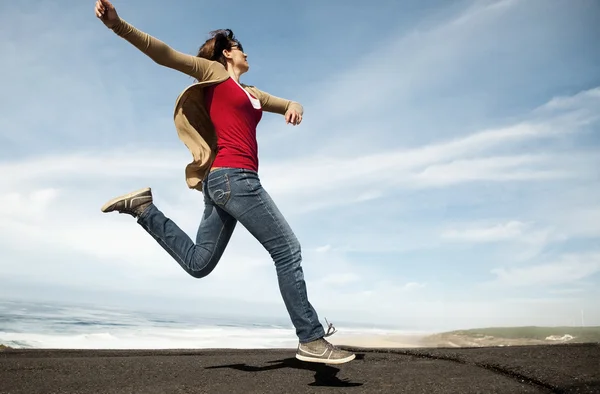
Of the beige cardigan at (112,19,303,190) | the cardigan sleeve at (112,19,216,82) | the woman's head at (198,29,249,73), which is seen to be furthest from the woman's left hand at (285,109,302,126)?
the cardigan sleeve at (112,19,216,82)

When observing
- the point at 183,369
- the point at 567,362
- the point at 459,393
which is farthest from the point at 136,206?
the point at 567,362

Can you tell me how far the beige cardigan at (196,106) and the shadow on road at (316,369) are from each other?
5.11 ft

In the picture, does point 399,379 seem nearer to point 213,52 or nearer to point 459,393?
point 459,393

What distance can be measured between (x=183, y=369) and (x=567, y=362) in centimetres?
296

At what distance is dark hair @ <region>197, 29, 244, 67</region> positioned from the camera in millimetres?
3836

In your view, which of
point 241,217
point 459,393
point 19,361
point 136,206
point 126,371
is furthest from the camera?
point 19,361

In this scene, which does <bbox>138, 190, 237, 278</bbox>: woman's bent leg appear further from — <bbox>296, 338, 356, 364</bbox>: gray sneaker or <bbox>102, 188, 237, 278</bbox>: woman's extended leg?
<bbox>296, 338, 356, 364</bbox>: gray sneaker

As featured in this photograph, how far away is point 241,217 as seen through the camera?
3.36 metres

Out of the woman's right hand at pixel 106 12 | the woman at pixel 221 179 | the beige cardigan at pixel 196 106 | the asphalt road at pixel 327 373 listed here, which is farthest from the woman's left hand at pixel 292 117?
the asphalt road at pixel 327 373

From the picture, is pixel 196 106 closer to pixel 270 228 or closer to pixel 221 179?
pixel 221 179

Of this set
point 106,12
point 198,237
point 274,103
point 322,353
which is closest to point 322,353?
point 322,353

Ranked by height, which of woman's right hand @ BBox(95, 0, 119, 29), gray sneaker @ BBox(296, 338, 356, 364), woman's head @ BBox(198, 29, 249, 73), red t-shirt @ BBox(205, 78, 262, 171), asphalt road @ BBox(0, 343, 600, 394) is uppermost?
woman's head @ BBox(198, 29, 249, 73)

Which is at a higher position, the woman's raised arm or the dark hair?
the dark hair

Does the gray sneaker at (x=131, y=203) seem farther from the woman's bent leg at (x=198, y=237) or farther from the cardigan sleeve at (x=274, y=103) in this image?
the cardigan sleeve at (x=274, y=103)
